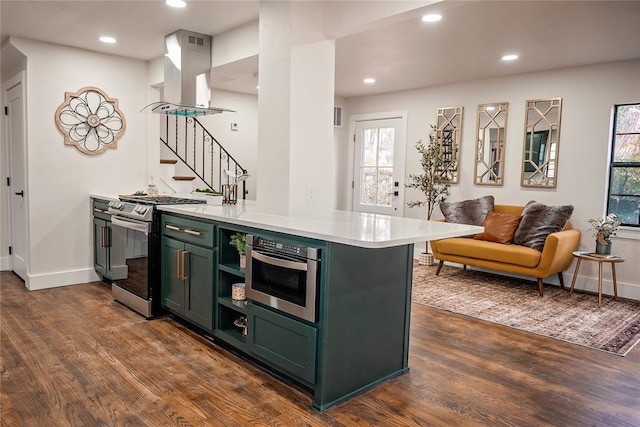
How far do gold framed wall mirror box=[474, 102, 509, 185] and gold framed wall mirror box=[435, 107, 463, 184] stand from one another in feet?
0.92

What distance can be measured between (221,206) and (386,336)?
5.82 ft

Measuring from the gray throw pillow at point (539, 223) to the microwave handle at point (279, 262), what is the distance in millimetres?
3449

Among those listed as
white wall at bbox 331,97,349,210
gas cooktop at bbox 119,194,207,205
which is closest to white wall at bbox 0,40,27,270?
gas cooktop at bbox 119,194,207,205

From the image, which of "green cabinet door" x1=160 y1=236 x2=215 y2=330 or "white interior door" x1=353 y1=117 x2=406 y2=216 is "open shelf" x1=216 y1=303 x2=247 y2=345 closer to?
"green cabinet door" x1=160 y1=236 x2=215 y2=330

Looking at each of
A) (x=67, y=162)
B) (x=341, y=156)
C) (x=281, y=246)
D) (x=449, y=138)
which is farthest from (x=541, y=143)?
(x=67, y=162)

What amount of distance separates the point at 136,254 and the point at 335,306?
2.21 m

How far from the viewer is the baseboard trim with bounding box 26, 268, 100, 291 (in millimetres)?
4457

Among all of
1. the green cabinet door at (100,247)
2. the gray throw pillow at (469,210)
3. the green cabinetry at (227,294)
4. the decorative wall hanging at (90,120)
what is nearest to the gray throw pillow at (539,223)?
the gray throw pillow at (469,210)

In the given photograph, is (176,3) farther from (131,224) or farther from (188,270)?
(188,270)

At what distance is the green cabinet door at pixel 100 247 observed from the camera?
441 cm

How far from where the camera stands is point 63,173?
15.1ft

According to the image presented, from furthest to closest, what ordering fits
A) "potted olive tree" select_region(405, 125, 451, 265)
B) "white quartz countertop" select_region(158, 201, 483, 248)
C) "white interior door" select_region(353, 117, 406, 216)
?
"white interior door" select_region(353, 117, 406, 216) < "potted olive tree" select_region(405, 125, 451, 265) < "white quartz countertop" select_region(158, 201, 483, 248)

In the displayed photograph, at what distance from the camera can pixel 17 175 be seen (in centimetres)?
475

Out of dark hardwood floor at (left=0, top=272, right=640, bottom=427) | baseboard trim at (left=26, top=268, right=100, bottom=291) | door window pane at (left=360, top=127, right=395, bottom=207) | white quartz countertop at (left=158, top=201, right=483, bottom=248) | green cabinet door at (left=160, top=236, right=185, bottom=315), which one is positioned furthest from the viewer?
door window pane at (left=360, top=127, right=395, bottom=207)
